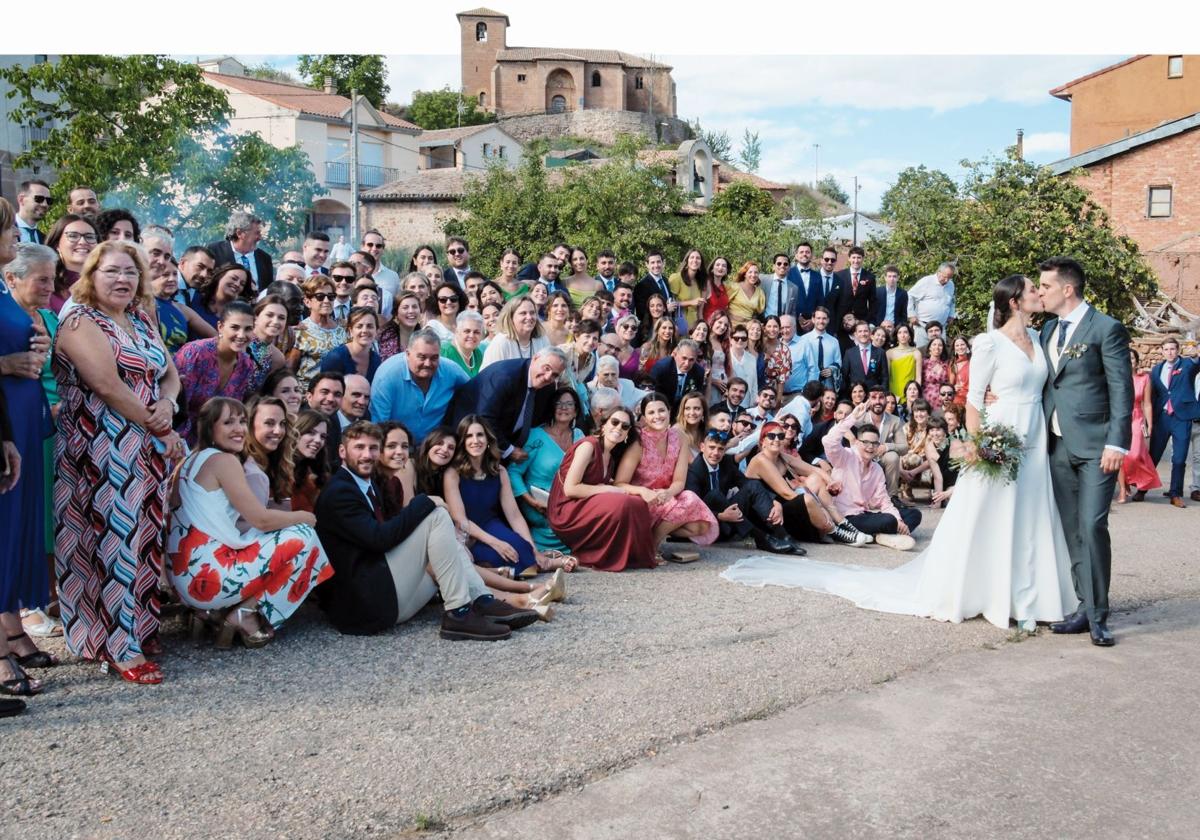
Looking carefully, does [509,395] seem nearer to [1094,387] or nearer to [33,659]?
[33,659]

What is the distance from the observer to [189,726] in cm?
459

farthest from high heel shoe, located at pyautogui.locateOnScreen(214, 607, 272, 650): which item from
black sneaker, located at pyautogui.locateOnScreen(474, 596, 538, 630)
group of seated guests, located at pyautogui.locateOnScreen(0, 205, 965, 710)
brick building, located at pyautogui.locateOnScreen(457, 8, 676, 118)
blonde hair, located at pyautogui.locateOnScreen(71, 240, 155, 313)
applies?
brick building, located at pyautogui.locateOnScreen(457, 8, 676, 118)

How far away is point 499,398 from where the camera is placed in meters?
8.20

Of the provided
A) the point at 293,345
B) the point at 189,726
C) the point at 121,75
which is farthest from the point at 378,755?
the point at 121,75

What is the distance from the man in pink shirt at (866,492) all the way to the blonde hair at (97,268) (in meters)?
6.59

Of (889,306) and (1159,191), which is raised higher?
(1159,191)

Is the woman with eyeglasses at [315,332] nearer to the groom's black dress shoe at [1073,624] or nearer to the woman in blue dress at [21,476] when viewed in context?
the woman in blue dress at [21,476]

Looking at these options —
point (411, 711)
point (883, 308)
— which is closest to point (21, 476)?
point (411, 711)

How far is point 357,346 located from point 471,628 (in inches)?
113

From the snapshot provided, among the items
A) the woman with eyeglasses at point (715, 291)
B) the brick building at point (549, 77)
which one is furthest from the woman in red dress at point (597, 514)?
the brick building at point (549, 77)

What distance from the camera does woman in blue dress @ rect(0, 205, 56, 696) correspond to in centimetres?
483

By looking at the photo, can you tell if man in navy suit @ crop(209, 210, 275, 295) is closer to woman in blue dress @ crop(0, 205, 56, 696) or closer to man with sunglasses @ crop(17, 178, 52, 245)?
man with sunglasses @ crop(17, 178, 52, 245)

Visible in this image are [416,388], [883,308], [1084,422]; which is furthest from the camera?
[883,308]

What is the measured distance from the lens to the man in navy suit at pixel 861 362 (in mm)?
12938
